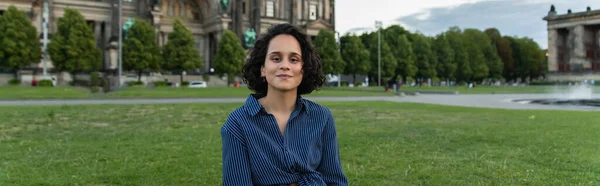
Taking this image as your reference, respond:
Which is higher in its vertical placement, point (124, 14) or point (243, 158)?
point (124, 14)

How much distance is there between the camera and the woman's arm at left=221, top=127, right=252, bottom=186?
2828 mm

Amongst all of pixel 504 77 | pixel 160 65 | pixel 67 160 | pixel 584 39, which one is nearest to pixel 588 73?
pixel 584 39

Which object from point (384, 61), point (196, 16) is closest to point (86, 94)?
point (196, 16)

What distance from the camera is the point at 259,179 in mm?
2900

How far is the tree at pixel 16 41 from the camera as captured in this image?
165ft

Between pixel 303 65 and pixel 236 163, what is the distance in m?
0.76

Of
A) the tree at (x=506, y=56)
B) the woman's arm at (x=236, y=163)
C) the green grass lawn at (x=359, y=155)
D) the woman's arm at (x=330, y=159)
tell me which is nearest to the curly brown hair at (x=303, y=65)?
the woman's arm at (x=330, y=159)

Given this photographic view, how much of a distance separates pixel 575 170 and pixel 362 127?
6.58 meters

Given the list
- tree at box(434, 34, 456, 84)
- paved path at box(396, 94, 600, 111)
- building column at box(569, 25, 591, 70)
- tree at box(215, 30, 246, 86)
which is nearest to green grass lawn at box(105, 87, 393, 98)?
paved path at box(396, 94, 600, 111)

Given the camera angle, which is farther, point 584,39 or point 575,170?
point 584,39

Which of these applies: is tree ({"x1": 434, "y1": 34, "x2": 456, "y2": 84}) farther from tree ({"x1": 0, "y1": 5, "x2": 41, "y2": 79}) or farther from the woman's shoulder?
the woman's shoulder

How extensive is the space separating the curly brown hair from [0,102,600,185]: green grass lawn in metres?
3.14

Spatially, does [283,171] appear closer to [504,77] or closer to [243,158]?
[243,158]

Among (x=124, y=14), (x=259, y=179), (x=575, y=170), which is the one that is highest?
(x=124, y=14)
